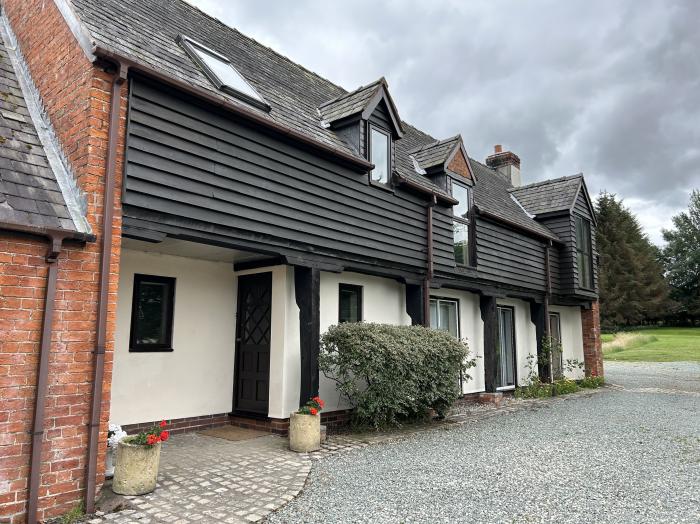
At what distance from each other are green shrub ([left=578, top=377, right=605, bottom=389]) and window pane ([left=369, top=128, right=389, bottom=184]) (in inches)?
406

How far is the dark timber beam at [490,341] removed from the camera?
39.2 ft

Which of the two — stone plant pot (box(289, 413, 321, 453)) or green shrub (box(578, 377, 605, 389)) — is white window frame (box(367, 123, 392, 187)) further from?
green shrub (box(578, 377, 605, 389))

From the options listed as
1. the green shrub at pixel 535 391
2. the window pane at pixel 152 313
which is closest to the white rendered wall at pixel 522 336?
the green shrub at pixel 535 391

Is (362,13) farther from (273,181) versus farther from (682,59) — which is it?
(682,59)

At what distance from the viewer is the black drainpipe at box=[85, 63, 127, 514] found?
4238mm

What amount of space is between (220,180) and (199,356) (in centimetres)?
Result: 318

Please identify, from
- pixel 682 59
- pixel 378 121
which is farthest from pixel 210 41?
pixel 682 59

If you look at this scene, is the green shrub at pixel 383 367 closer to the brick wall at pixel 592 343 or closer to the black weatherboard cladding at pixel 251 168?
the black weatherboard cladding at pixel 251 168

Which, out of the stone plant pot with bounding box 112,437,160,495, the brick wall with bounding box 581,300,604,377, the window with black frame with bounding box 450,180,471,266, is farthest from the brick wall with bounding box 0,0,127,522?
the brick wall with bounding box 581,300,604,377

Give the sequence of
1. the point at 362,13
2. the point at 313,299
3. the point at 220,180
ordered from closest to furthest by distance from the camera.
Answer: the point at 220,180
the point at 313,299
the point at 362,13

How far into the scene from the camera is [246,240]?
6531 millimetres

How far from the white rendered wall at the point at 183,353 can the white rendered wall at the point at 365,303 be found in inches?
64.7

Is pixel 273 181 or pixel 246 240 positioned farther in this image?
pixel 273 181

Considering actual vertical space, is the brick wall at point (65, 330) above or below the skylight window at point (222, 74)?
below
